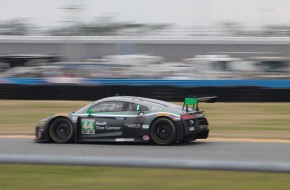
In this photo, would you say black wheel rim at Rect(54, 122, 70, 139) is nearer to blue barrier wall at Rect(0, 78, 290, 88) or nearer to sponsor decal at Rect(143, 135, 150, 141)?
sponsor decal at Rect(143, 135, 150, 141)

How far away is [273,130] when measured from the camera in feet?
45.7

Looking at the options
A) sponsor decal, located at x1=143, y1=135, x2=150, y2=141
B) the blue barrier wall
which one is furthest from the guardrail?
the blue barrier wall

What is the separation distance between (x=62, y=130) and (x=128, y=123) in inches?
54.8

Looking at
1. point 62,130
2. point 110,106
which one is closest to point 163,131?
point 110,106

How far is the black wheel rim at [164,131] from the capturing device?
10125 mm

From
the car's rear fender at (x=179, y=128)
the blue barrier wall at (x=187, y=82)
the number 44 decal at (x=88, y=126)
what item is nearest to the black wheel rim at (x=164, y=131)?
the car's rear fender at (x=179, y=128)

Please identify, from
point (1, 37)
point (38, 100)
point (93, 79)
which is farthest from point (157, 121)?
point (1, 37)

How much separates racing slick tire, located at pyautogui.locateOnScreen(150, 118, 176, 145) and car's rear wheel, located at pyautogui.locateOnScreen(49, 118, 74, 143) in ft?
5.52

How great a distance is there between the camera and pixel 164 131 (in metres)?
10.2

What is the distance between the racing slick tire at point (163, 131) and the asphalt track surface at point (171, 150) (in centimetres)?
15

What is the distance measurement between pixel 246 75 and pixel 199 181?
21.1 metres

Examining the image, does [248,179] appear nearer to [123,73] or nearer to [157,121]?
[157,121]

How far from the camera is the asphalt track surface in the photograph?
8.68 meters

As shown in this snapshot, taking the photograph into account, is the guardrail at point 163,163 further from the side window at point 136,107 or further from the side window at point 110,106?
the side window at point 110,106
